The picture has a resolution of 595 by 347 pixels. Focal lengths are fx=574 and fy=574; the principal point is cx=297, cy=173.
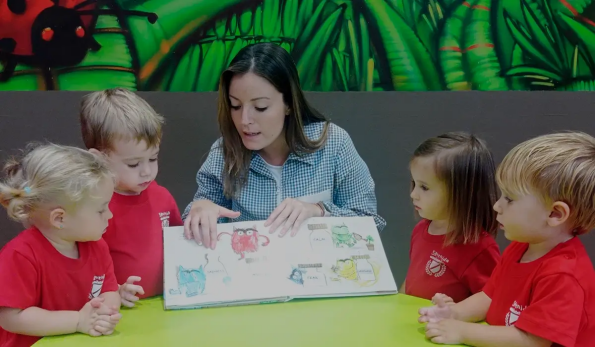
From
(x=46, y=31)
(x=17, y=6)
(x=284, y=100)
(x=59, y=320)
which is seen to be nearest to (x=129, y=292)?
(x=59, y=320)

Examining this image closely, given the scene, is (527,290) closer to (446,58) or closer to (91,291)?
(91,291)

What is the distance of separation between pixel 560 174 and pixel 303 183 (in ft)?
3.38

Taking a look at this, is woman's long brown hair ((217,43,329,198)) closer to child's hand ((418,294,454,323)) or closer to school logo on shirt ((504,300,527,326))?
child's hand ((418,294,454,323))

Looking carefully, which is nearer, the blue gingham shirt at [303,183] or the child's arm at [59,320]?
the child's arm at [59,320]

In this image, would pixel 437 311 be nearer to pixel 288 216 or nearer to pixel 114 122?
pixel 288 216

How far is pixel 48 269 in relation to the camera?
4.78ft

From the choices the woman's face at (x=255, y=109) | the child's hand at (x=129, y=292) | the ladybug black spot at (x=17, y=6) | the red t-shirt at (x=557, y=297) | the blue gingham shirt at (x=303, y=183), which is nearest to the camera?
the red t-shirt at (x=557, y=297)

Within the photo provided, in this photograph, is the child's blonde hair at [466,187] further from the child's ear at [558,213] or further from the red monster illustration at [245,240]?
the red monster illustration at [245,240]

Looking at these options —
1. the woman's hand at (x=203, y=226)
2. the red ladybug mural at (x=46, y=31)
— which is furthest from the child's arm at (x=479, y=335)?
the red ladybug mural at (x=46, y=31)

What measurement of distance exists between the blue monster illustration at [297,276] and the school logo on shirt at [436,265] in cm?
42

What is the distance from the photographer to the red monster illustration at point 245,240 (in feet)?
5.74

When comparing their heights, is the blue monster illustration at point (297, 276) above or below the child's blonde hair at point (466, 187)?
below

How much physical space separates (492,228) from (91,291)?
120cm

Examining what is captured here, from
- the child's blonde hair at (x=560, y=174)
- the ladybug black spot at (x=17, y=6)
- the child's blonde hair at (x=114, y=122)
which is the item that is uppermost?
the ladybug black spot at (x=17, y=6)
